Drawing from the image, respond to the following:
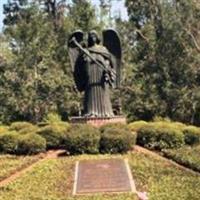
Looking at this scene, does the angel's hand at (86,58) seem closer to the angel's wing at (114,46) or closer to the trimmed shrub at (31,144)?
the angel's wing at (114,46)

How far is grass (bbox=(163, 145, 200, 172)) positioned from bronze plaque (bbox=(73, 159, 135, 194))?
1487 mm

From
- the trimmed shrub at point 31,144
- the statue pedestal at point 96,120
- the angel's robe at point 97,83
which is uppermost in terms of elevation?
the angel's robe at point 97,83

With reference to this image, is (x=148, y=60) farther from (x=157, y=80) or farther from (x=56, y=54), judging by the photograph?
(x=56, y=54)

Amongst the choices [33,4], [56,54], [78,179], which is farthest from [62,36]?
[78,179]

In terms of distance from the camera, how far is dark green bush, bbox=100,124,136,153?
1669 centimetres

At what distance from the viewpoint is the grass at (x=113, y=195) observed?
12.5m

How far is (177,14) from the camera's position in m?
33.1

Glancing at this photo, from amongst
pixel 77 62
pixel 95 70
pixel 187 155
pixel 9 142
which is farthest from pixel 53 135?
pixel 187 155

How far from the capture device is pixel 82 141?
657 inches

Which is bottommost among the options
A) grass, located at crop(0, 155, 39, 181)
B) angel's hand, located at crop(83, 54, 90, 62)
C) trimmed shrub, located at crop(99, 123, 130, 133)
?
grass, located at crop(0, 155, 39, 181)

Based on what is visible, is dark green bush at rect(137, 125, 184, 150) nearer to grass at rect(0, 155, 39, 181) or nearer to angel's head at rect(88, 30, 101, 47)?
angel's head at rect(88, 30, 101, 47)

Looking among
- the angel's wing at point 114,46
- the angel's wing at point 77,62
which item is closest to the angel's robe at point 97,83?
the angel's wing at point 77,62

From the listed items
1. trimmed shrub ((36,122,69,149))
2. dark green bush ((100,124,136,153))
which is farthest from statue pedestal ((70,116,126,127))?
dark green bush ((100,124,136,153))

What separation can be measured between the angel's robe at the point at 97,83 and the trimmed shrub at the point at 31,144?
213 centimetres
